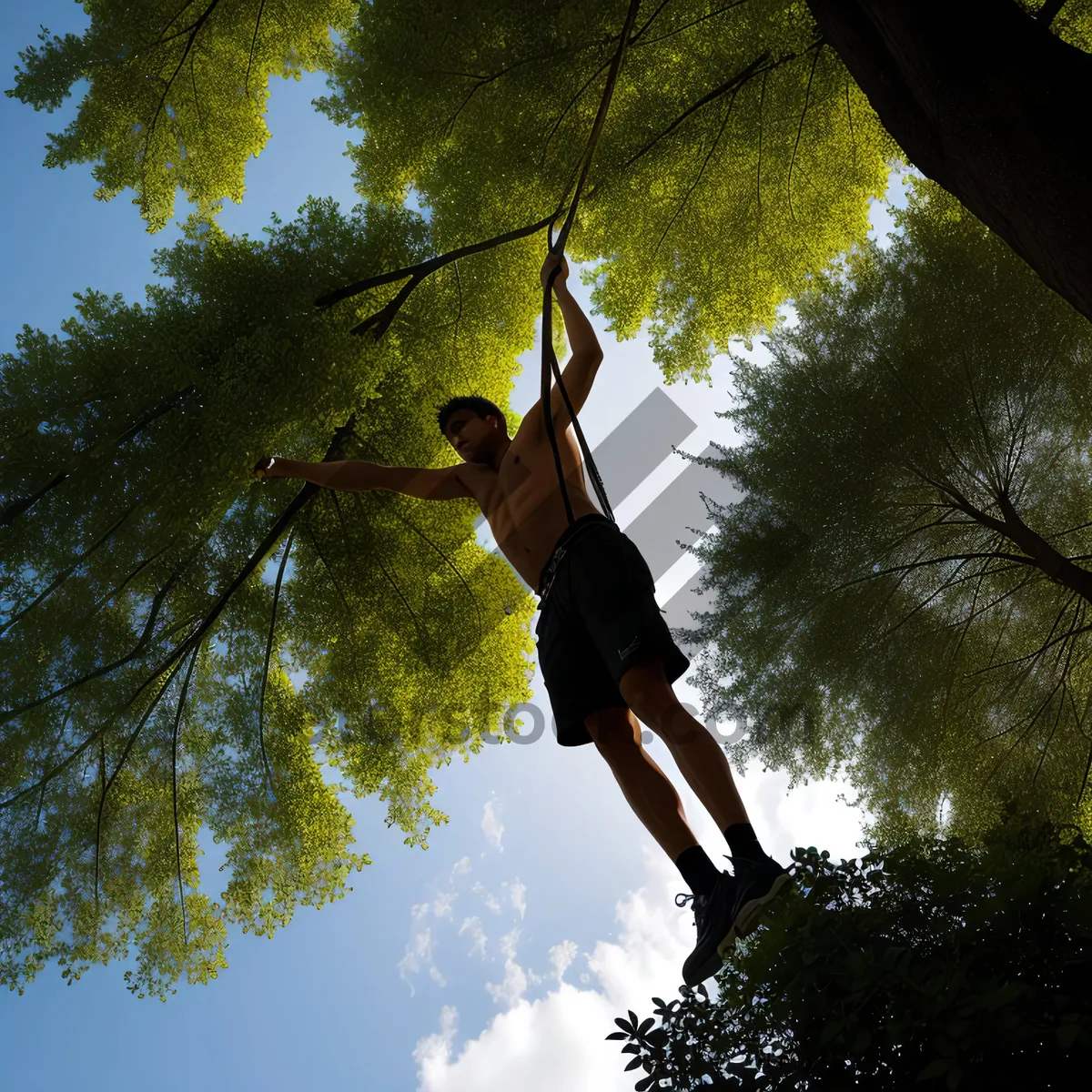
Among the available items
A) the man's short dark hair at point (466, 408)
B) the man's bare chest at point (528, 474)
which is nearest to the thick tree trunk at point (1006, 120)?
the man's bare chest at point (528, 474)

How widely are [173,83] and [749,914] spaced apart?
6796 mm

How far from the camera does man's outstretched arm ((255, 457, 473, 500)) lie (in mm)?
4293

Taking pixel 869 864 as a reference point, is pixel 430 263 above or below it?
above

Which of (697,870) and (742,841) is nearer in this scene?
(742,841)

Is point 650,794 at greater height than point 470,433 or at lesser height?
lesser

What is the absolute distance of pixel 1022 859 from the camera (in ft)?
6.10

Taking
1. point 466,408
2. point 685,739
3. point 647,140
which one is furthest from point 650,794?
point 647,140

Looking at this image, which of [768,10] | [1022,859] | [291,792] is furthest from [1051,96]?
[291,792]

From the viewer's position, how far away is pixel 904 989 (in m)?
1.54

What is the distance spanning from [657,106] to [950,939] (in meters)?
5.65

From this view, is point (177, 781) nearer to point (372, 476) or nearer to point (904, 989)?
point (372, 476)

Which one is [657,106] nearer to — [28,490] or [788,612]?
[788,612]

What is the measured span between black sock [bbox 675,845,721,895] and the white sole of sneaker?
0.30m

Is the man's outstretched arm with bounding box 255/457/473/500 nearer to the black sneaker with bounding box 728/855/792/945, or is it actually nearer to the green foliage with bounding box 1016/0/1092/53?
the black sneaker with bounding box 728/855/792/945
